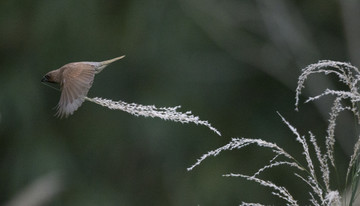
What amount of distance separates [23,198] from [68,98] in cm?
133

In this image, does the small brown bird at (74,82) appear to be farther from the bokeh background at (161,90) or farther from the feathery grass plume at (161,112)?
the bokeh background at (161,90)

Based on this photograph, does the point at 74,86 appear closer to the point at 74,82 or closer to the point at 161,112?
the point at 74,82

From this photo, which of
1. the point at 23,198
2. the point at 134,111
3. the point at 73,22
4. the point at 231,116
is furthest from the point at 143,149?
the point at 134,111

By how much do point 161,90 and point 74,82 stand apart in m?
4.65

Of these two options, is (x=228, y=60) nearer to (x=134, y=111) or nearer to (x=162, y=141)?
(x=162, y=141)

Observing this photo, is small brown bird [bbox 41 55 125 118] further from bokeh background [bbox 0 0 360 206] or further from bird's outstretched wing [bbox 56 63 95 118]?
bokeh background [bbox 0 0 360 206]

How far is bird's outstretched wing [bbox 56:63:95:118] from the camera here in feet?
8.53

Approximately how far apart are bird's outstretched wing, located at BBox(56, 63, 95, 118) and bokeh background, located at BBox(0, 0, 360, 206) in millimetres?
4316

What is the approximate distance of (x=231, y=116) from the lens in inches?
298

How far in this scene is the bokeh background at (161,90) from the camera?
24.2 ft

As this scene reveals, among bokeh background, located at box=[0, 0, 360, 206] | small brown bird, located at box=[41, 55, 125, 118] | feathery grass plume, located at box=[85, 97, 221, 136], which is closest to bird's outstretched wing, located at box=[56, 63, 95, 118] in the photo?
small brown bird, located at box=[41, 55, 125, 118]

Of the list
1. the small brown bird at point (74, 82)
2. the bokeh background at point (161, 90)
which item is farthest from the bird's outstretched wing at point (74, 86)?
the bokeh background at point (161, 90)

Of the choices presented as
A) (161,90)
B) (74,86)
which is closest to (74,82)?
(74,86)

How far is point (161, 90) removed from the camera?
7449 mm
